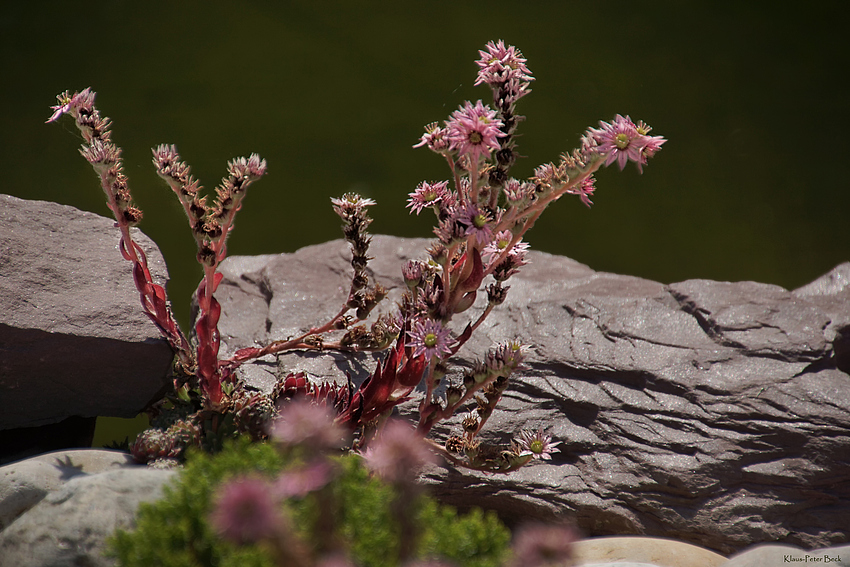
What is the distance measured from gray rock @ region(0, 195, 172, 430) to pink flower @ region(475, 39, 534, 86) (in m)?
1.14

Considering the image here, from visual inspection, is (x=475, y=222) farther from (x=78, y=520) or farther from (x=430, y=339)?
(x=78, y=520)

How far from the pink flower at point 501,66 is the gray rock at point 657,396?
959mm

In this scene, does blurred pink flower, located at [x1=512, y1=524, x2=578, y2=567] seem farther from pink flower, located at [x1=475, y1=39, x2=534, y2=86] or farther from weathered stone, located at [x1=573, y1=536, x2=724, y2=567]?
pink flower, located at [x1=475, y1=39, x2=534, y2=86]

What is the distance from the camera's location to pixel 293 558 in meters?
0.87

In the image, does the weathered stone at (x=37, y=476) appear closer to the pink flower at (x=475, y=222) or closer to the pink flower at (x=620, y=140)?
the pink flower at (x=475, y=222)

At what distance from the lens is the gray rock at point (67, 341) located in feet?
6.39

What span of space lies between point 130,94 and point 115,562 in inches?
95.6

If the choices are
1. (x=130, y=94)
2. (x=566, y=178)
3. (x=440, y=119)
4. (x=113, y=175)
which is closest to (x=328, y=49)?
(x=440, y=119)

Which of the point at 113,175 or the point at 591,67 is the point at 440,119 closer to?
the point at 591,67

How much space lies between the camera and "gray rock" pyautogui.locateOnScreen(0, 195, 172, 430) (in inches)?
76.7

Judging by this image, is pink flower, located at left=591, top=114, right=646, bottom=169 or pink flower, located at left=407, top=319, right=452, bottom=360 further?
pink flower, located at left=407, top=319, right=452, bottom=360

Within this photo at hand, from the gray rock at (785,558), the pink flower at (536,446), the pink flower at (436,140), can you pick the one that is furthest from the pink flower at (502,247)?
the gray rock at (785,558)

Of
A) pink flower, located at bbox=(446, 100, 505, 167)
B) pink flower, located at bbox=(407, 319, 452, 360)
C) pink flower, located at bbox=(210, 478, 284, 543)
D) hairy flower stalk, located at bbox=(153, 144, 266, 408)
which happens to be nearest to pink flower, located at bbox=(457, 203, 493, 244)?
pink flower, located at bbox=(446, 100, 505, 167)

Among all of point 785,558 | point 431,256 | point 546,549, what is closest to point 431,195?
point 431,256
